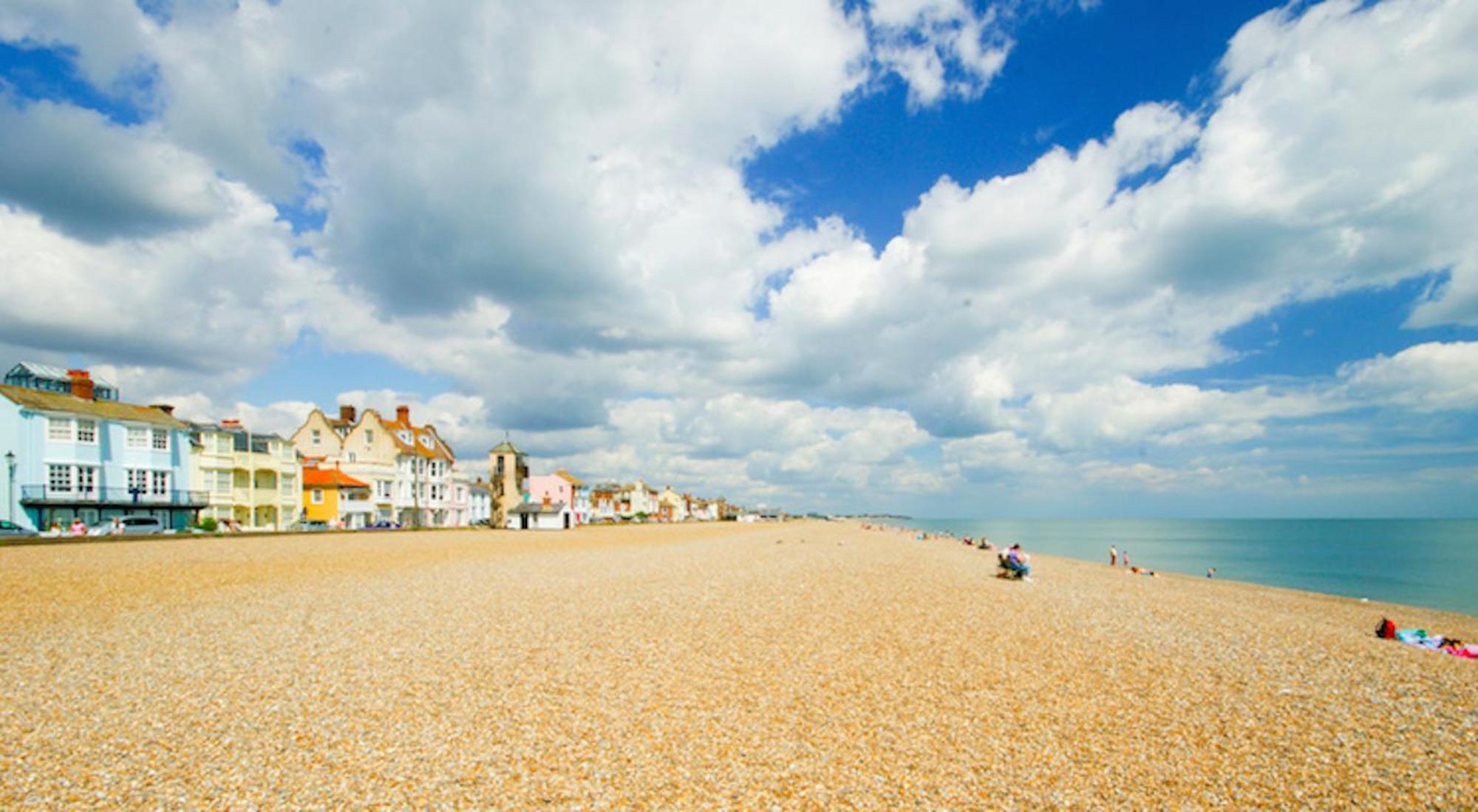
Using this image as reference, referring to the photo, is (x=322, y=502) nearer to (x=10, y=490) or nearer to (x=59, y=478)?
(x=59, y=478)

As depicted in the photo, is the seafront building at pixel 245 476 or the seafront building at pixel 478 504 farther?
the seafront building at pixel 478 504

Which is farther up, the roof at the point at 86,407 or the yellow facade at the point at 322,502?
the roof at the point at 86,407

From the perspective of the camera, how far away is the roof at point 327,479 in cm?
6356

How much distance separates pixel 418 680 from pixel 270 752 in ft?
8.87

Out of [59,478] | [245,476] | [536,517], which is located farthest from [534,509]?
[59,478]

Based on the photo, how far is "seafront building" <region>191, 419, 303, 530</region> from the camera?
53594 millimetres

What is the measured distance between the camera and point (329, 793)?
6129mm

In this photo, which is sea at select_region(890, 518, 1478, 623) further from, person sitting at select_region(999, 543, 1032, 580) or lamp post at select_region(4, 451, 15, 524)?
lamp post at select_region(4, 451, 15, 524)

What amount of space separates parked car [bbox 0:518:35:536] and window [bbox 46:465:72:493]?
299 centimetres

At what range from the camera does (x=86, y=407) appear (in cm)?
4412

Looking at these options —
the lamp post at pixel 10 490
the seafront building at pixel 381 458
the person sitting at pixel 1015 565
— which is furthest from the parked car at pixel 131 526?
the person sitting at pixel 1015 565

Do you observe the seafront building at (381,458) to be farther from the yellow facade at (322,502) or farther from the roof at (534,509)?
the roof at (534,509)

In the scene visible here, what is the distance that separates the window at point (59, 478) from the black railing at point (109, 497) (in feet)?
0.31

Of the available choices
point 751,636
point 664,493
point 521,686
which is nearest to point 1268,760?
point 751,636
